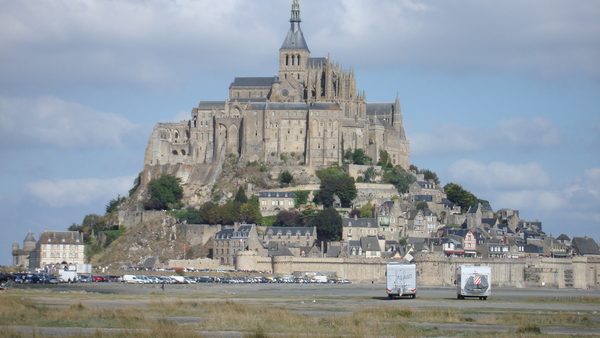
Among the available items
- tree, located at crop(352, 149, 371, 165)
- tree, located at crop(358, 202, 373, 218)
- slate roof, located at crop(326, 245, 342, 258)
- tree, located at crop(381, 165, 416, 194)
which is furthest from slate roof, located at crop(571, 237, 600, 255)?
slate roof, located at crop(326, 245, 342, 258)

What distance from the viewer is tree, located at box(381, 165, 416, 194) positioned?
11044 cm

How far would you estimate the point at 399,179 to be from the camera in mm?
111000

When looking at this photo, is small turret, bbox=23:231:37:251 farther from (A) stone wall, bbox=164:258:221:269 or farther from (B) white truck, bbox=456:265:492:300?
(B) white truck, bbox=456:265:492:300

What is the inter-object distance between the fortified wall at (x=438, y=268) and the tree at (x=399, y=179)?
23719 mm

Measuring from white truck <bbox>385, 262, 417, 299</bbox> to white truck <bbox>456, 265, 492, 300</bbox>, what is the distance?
8.91 ft

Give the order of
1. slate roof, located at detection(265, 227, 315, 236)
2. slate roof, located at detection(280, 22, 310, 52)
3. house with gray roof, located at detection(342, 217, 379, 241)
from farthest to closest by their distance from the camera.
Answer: slate roof, located at detection(280, 22, 310, 52)
house with gray roof, located at detection(342, 217, 379, 241)
slate roof, located at detection(265, 227, 315, 236)

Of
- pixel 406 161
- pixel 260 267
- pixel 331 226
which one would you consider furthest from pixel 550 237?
pixel 260 267

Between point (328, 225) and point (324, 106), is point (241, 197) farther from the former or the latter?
point (324, 106)

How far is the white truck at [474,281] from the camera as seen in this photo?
2016 inches

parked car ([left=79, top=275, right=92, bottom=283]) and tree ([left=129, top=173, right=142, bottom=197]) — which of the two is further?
tree ([left=129, top=173, right=142, bottom=197])

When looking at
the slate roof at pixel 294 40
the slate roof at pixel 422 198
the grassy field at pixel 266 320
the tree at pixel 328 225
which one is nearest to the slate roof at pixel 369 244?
the tree at pixel 328 225

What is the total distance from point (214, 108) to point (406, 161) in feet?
80.8

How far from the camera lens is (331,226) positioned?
312 ft

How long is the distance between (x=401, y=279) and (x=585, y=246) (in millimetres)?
56146
